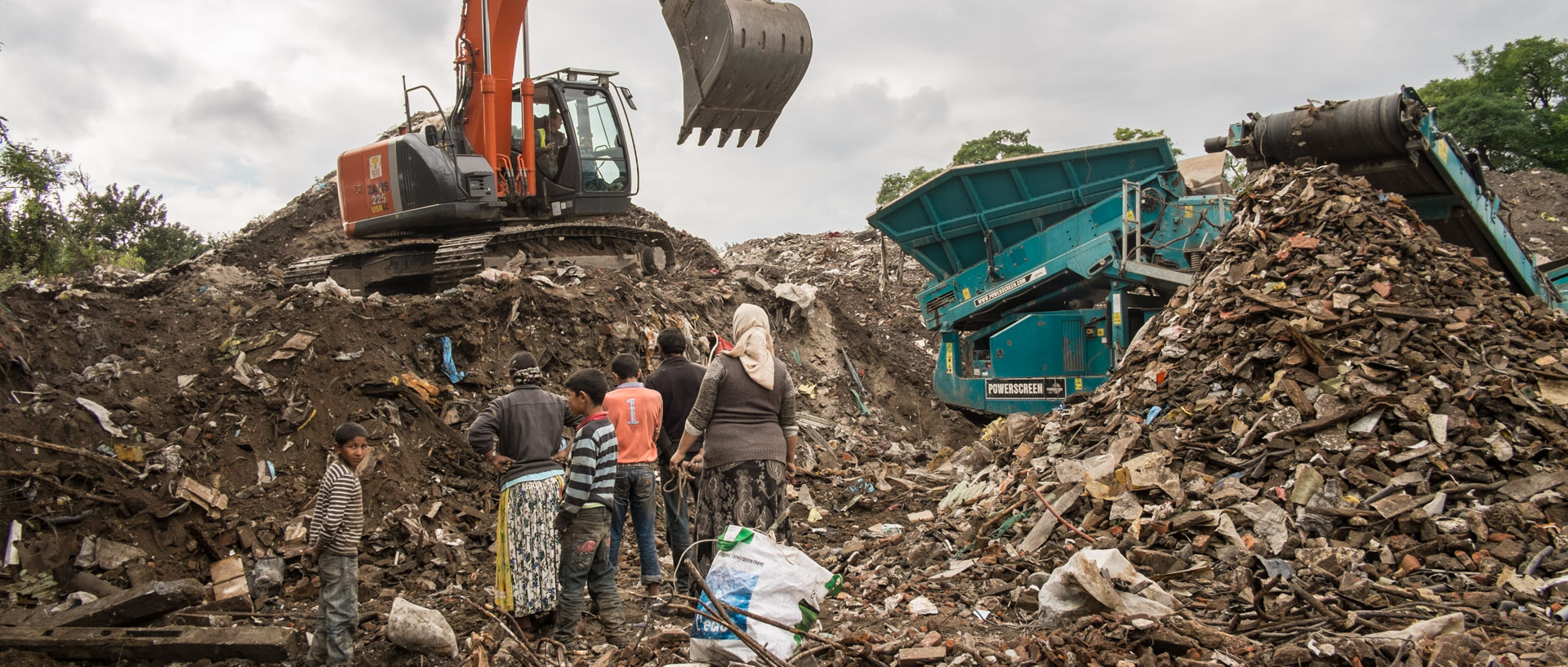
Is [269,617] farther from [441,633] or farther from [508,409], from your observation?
[508,409]

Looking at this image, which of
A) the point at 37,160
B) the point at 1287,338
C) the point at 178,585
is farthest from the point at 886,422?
the point at 37,160

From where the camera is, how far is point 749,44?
5164 millimetres

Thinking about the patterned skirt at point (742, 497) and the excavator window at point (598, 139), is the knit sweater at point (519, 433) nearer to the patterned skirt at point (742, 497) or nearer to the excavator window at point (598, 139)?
the patterned skirt at point (742, 497)

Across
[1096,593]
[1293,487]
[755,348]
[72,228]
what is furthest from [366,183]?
[72,228]

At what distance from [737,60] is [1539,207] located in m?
20.8

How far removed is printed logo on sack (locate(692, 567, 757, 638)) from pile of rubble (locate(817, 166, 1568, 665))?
22.5 inches

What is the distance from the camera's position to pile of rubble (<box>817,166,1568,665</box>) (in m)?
3.55

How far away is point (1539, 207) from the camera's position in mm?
19469

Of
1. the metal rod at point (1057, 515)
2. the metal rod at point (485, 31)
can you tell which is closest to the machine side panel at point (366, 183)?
the metal rod at point (485, 31)

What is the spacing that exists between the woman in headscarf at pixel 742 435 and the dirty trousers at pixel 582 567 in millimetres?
428

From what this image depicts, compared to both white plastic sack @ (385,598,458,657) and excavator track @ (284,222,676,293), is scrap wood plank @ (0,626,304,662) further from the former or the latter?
excavator track @ (284,222,676,293)

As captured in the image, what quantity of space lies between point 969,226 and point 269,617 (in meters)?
6.75

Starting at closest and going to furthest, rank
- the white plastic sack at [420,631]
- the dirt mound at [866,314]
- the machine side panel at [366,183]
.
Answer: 1. the white plastic sack at [420,631]
2. the machine side panel at [366,183]
3. the dirt mound at [866,314]

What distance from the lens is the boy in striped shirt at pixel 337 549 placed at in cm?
402
